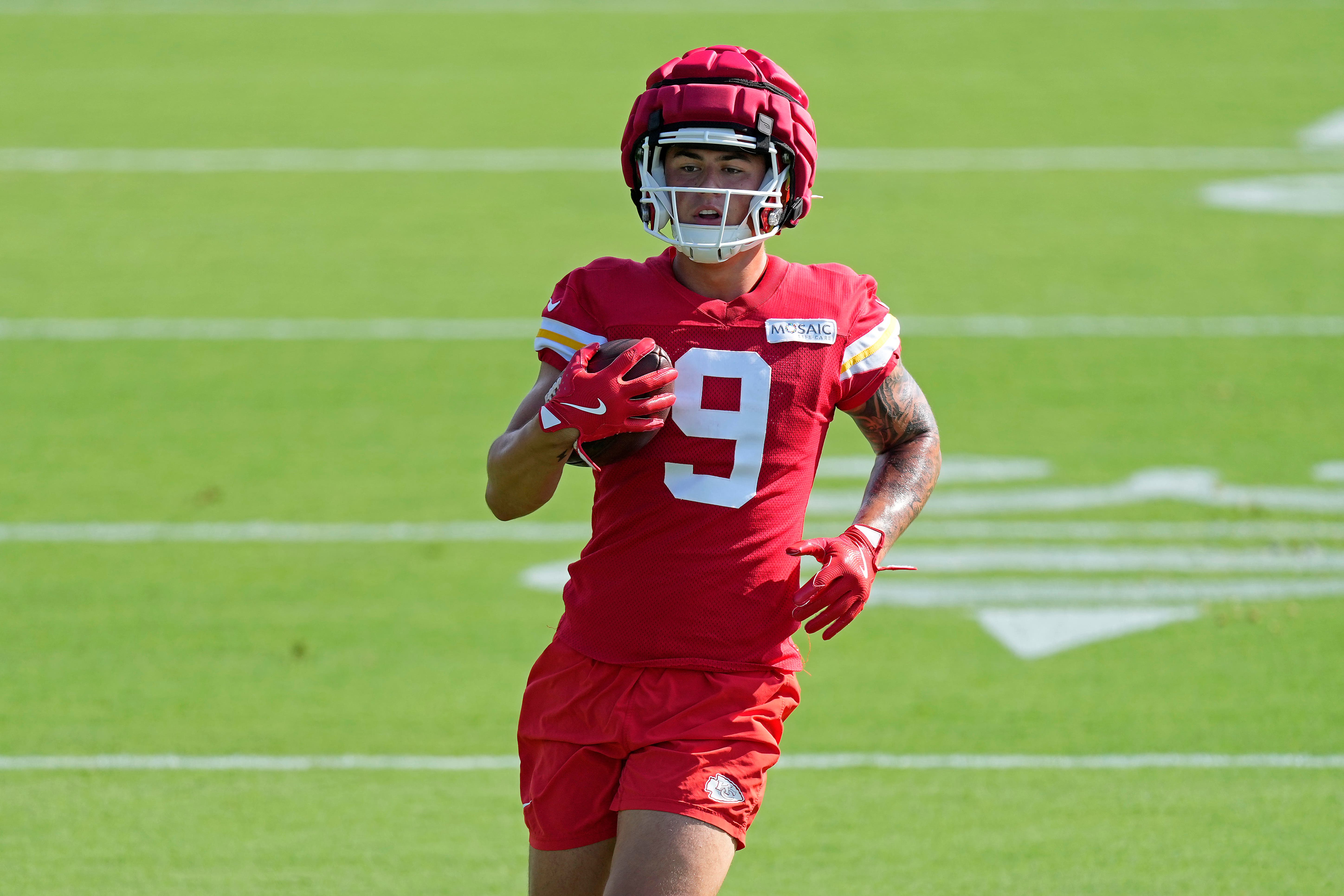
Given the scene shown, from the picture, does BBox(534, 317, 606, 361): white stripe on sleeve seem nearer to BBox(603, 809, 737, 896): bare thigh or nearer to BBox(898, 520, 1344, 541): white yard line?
BBox(603, 809, 737, 896): bare thigh

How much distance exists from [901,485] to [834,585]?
383mm

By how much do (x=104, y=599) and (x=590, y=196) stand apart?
5.28 m

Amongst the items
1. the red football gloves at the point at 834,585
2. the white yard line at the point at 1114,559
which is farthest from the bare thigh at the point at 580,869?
the white yard line at the point at 1114,559

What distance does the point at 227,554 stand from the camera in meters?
6.63

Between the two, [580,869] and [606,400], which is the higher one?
[606,400]

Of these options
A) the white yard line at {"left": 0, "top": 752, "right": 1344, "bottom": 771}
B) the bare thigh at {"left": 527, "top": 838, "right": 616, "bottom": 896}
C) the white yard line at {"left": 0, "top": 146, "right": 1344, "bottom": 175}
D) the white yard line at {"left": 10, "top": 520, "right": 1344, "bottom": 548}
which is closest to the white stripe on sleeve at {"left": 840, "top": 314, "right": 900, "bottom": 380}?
the bare thigh at {"left": 527, "top": 838, "right": 616, "bottom": 896}

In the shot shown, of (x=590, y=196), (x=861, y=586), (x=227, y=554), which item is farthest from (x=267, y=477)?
(x=861, y=586)

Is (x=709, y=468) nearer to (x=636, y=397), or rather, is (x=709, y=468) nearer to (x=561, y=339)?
(x=636, y=397)

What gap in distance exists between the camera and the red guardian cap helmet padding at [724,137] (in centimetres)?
307

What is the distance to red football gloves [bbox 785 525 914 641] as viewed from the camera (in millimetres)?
3068

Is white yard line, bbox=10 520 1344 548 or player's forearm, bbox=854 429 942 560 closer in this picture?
player's forearm, bbox=854 429 942 560

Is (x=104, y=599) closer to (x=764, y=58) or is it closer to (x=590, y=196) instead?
(x=764, y=58)

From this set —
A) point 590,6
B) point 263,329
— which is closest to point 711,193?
point 263,329

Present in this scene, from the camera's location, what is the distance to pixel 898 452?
3420 mm
